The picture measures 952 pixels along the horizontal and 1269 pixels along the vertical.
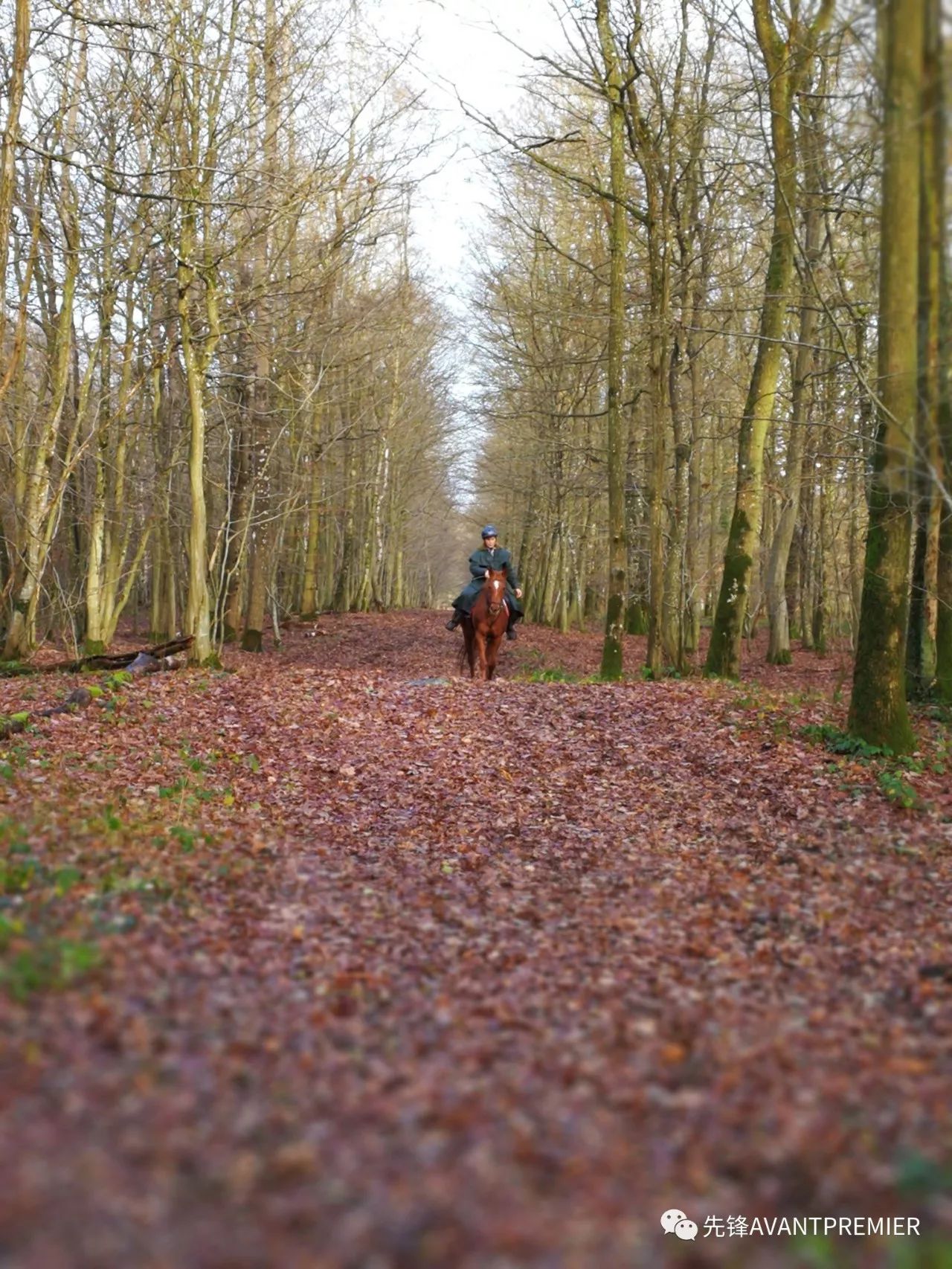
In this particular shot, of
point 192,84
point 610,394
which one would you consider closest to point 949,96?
point 610,394

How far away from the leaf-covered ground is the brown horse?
5596 millimetres

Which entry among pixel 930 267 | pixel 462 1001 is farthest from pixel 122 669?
pixel 930 267

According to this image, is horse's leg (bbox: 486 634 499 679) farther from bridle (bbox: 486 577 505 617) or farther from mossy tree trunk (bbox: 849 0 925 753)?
mossy tree trunk (bbox: 849 0 925 753)

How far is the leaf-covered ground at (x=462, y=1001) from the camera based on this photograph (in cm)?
316

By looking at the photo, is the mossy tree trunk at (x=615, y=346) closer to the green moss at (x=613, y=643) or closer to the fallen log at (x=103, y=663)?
the green moss at (x=613, y=643)

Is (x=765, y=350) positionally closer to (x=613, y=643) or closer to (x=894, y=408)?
→ (x=613, y=643)

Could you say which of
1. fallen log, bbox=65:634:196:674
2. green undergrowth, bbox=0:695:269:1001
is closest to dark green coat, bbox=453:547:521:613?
fallen log, bbox=65:634:196:674

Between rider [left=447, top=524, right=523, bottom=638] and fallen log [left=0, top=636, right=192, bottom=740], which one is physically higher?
rider [left=447, top=524, right=523, bottom=638]

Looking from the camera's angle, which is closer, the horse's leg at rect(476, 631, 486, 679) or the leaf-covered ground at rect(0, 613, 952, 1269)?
the leaf-covered ground at rect(0, 613, 952, 1269)

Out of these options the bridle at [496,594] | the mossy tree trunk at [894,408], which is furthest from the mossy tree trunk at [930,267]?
the bridle at [496,594]

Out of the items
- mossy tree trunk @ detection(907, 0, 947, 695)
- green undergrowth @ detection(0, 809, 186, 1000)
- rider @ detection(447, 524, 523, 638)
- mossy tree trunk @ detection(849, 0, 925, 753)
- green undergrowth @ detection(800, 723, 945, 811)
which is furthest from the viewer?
rider @ detection(447, 524, 523, 638)

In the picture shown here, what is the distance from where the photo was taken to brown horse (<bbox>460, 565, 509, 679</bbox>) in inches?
639

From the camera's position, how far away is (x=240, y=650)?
878 inches

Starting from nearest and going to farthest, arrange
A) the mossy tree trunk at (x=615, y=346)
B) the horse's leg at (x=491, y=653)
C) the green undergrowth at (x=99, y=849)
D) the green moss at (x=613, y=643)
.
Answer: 1. the green undergrowth at (x=99, y=849)
2. the mossy tree trunk at (x=615, y=346)
3. the green moss at (x=613, y=643)
4. the horse's leg at (x=491, y=653)
